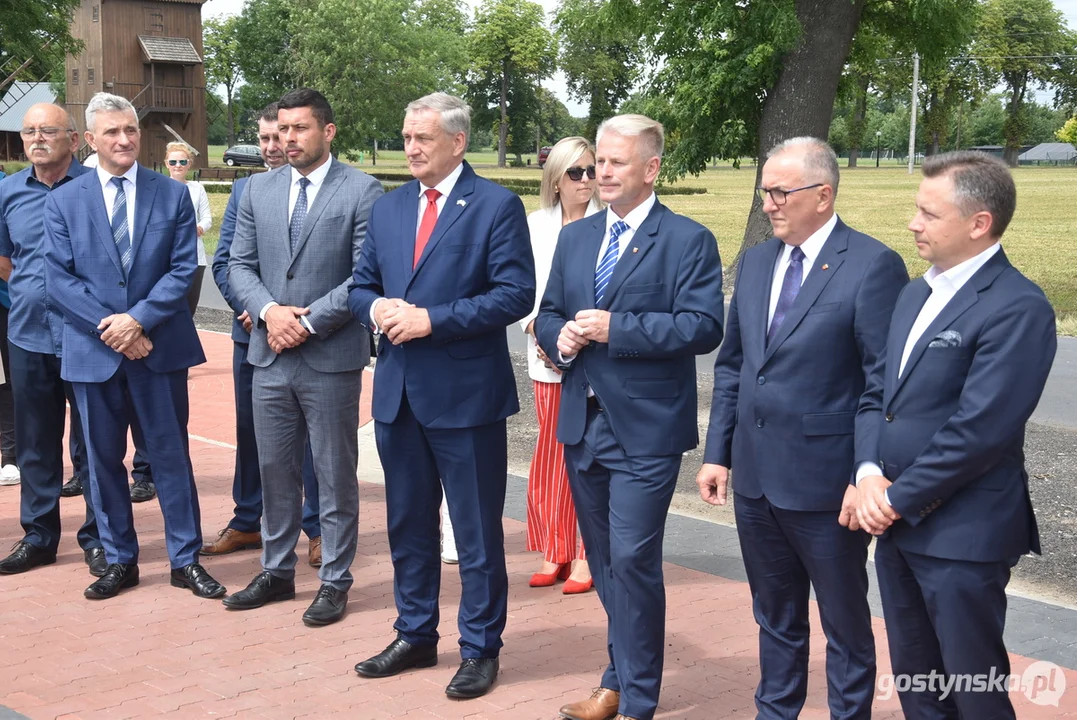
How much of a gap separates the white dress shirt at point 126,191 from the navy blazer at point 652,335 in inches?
104

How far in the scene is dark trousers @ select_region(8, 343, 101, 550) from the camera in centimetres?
664

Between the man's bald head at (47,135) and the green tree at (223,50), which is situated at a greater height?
the green tree at (223,50)

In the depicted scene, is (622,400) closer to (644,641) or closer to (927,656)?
(644,641)

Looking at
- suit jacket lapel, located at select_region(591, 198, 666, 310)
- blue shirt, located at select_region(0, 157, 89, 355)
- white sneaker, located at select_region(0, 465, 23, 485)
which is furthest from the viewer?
white sneaker, located at select_region(0, 465, 23, 485)

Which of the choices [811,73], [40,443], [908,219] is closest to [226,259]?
[40,443]

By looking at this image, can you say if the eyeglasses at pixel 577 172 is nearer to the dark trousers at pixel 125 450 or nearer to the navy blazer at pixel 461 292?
the navy blazer at pixel 461 292

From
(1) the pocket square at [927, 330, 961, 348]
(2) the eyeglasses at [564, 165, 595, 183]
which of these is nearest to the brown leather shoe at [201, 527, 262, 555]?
(2) the eyeglasses at [564, 165, 595, 183]

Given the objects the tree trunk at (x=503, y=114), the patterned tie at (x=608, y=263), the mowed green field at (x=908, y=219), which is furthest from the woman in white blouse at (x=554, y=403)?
the tree trunk at (x=503, y=114)

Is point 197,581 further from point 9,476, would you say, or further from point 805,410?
point 805,410

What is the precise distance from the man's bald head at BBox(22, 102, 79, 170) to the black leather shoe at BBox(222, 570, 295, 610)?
2.66 meters

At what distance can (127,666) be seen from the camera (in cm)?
511

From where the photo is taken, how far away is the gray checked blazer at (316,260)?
561 cm

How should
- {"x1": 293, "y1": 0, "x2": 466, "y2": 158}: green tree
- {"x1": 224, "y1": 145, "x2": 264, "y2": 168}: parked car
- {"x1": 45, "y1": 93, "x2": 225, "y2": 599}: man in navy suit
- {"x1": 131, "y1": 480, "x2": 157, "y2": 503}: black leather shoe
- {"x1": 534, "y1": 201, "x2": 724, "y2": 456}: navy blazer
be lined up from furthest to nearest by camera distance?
{"x1": 224, "y1": 145, "x2": 264, "y2": 168}: parked car → {"x1": 293, "y1": 0, "x2": 466, "y2": 158}: green tree → {"x1": 131, "y1": 480, "x2": 157, "y2": 503}: black leather shoe → {"x1": 45, "y1": 93, "x2": 225, "y2": 599}: man in navy suit → {"x1": 534, "y1": 201, "x2": 724, "y2": 456}: navy blazer

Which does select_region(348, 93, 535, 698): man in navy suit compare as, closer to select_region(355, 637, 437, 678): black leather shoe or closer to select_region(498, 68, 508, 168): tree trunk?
select_region(355, 637, 437, 678): black leather shoe
